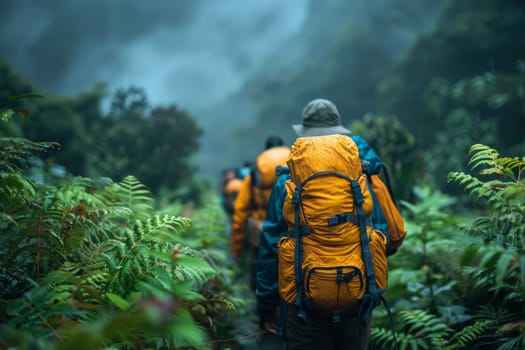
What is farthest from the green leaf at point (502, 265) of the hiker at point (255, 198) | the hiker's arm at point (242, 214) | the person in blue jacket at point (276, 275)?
the hiker's arm at point (242, 214)

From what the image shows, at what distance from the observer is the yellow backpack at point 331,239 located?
214 cm

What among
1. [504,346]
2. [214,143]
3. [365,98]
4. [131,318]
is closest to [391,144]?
[504,346]

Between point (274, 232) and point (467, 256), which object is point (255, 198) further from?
point (467, 256)

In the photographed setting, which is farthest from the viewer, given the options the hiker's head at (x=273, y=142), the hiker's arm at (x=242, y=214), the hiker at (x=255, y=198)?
the hiker's head at (x=273, y=142)

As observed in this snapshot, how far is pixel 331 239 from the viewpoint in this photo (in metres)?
2.18

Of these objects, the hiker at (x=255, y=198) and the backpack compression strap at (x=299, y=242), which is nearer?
the backpack compression strap at (x=299, y=242)

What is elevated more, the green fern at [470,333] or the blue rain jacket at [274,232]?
the blue rain jacket at [274,232]

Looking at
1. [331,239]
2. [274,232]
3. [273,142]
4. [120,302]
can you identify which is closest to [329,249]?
[331,239]

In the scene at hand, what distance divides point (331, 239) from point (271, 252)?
62 centimetres

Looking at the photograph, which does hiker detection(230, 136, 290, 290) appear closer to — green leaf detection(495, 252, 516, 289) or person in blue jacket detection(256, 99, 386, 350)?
person in blue jacket detection(256, 99, 386, 350)

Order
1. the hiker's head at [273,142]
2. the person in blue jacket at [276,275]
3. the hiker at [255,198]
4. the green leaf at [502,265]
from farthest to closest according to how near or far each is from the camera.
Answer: the hiker's head at [273,142] → the hiker at [255,198] → the person in blue jacket at [276,275] → the green leaf at [502,265]

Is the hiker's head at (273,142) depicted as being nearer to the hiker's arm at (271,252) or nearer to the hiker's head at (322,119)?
the hiker's head at (322,119)

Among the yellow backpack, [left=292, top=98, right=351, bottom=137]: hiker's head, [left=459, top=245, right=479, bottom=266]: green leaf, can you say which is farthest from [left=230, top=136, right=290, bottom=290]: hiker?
[left=459, top=245, right=479, bottom=266]: green leaf

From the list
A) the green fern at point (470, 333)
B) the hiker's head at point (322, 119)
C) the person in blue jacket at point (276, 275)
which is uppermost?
the hiker's head at point (322, 119)
